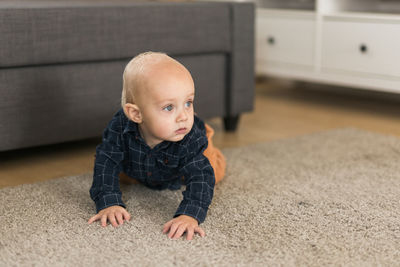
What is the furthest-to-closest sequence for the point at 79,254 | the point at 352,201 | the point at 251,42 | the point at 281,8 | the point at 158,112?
the point at 281,8 < the point at 251,42 < the point at 352,201 < the point at 158,112 < the point at 79,254

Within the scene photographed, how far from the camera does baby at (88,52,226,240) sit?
0.94m

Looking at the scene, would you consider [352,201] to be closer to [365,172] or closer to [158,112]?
[365,172]

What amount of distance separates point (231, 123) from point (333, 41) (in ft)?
1.97

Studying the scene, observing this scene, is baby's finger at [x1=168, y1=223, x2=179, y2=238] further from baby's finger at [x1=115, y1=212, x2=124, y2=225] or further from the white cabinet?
the white cabinet

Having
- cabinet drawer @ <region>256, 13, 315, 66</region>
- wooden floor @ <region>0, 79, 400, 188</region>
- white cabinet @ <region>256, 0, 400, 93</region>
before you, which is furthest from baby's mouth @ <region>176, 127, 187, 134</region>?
cabinet drawer @ <region>256, 13, 315, 66</region>

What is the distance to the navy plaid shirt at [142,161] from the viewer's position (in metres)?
1.01

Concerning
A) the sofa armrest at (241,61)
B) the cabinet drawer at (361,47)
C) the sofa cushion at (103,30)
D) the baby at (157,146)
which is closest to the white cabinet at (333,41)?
the cabinet drawer at (361,47)

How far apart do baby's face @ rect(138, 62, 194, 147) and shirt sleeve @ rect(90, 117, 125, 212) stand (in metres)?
0.12

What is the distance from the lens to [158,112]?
0.95 meters

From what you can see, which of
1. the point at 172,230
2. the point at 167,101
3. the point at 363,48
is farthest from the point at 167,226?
the point at 363,48

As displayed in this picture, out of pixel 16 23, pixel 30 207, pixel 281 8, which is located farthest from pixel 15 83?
pixel 281 8

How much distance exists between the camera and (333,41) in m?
2.04

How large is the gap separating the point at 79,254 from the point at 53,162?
0.62 metres

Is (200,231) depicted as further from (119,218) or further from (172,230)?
(119,218)
